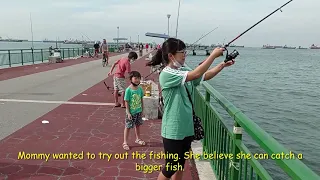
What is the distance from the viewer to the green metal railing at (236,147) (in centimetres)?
174

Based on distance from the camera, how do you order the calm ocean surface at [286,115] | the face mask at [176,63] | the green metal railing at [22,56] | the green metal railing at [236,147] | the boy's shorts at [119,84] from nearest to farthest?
1. the green metal railing at [236,147]
2. the face mask at [176,63]
3. the boy's shorts at [119,84]
4. the calm ocean surface at [286,115]
5. the green metal railing at [22,56]

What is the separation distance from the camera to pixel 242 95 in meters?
20.4

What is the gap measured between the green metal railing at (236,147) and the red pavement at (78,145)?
0.69m

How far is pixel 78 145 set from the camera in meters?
5.54

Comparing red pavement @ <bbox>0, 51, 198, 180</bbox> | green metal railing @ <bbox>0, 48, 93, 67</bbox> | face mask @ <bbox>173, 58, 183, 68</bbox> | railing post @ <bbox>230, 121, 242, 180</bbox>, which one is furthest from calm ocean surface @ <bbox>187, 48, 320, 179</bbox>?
green metal railing @ <bbox>0, 48, 93, 67</bbox>

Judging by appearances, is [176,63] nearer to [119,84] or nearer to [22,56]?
[119,84]

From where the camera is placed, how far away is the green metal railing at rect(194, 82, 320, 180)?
174cm

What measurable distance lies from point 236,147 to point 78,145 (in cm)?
A: 339

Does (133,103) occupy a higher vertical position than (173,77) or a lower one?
lower

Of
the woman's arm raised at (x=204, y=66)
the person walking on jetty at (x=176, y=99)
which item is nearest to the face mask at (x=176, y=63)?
the person walking on jetty at (x=176, y=99)

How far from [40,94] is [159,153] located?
21.5ft

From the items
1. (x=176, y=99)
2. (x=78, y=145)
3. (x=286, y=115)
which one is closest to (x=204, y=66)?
(x=176, y=99)

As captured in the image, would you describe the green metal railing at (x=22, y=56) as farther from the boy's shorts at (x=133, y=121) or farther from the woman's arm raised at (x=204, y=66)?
the woman's arm raised at (x=204, y=66)

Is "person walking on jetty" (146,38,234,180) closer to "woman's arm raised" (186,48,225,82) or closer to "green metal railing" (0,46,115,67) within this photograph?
"woman's arm raised" (186,48,225,82)
